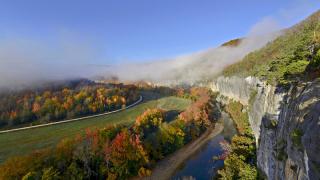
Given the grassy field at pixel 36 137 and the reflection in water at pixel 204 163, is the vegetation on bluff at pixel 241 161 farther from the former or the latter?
the grassy field at pixel 36 137

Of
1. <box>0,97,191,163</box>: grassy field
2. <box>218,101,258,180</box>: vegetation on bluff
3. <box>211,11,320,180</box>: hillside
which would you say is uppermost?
<box>211,11,320,180</box>: hillside

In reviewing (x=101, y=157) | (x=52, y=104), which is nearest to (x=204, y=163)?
(x=101, y=157)

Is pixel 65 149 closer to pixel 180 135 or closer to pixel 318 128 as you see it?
pixel 180 135

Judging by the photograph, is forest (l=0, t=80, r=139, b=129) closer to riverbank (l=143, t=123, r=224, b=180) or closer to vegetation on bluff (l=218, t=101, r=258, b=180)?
riverbank (l=143, t=123, r=224, b=180)

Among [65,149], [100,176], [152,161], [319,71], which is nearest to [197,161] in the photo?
[152,161]

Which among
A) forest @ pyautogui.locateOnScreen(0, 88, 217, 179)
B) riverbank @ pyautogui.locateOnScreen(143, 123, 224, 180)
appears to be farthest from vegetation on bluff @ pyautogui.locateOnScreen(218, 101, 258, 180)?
forest @ pyautogui.locateOnScreen(0, 88, 217, 179)

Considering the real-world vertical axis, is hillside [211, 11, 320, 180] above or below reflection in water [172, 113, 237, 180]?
above
